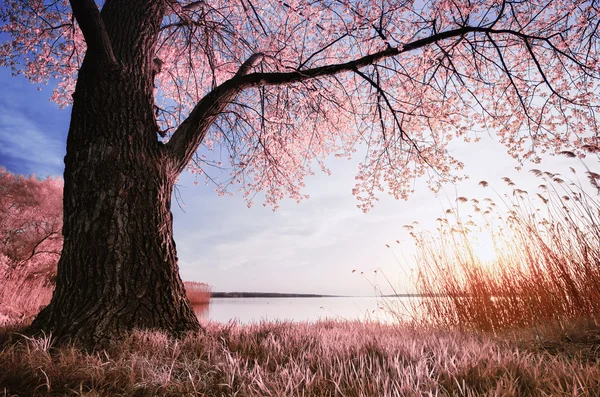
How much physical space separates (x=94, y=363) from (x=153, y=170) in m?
1.92

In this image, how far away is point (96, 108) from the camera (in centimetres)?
357

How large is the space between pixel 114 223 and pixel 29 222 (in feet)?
32.1

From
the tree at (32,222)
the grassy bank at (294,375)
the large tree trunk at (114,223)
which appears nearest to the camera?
the grassy bank at (294,375)

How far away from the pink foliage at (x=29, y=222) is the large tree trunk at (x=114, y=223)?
8.31 m

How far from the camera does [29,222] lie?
10.7 meters

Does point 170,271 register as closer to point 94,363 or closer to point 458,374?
point 94,363

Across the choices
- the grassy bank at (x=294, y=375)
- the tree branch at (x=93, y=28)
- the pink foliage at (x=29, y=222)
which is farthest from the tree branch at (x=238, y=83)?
the pink foliage at (x=29, y=222)

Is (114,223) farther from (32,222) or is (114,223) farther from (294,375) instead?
(32,222)

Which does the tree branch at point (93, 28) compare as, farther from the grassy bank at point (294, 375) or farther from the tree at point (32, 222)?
the tree at point (32, 222)

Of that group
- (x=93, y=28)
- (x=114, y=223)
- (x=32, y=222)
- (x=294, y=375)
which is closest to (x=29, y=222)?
(x=32, y=222)

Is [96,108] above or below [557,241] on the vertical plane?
above

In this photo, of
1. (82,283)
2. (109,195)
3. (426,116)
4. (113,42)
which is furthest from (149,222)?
(426,116)

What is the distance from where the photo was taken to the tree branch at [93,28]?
12.0ft

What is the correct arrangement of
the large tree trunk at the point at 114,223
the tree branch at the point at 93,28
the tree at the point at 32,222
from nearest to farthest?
the large tree trunk at the point at 114,223, the tree branch at the point at 93,28, the tree at the point at 32,222
